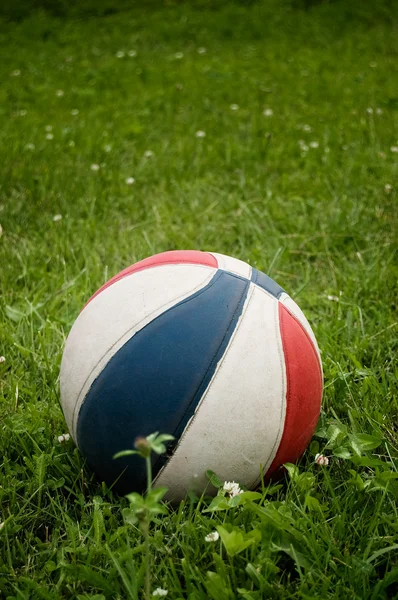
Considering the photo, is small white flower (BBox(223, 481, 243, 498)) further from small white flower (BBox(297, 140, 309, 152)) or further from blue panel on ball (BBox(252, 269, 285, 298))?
small white flower (BBox(297, 140, 309, 152))

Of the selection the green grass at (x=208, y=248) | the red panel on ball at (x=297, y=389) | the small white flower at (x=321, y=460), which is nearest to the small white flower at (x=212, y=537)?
the green grass at (x=208, y=248)

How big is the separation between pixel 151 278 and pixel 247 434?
2.02 feet

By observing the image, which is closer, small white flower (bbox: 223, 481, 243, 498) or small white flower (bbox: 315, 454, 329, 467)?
small white flower (bbox: 223, 481, 243, 498)

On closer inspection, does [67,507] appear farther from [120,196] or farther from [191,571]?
[120,196]

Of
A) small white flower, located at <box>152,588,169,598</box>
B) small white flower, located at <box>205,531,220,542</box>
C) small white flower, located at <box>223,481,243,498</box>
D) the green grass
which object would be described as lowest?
the green grass

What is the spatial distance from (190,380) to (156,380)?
0.10 meters

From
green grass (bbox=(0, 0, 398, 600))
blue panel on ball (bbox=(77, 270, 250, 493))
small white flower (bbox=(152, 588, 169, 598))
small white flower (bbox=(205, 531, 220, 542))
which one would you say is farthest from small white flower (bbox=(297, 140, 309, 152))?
small white flower (bbox=(152, 588, 169, 598))

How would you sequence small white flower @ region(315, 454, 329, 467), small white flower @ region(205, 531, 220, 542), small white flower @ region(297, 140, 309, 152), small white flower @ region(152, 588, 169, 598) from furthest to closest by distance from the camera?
1. small white flower @ region(297, 140, 309, 152)
2. small white flower @ region(315, 454, 329, 467)
3. small white flower @ region(205, 531, 220, 542)
4. small white flower @ region(152, 588, 169, 598)

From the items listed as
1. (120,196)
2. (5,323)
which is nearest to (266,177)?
(120,196)

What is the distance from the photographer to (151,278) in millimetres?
2150

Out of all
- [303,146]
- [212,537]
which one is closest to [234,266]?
[212,537]

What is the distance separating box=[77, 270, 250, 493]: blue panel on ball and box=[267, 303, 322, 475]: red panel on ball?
206mm

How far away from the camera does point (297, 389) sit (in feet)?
6.76

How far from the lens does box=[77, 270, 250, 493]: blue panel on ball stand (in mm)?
1925
